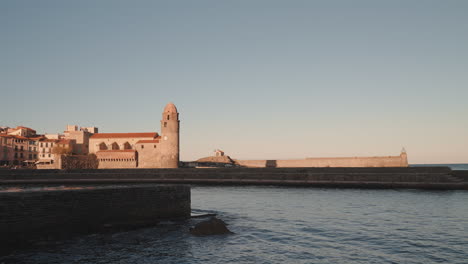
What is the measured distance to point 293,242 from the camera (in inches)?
504

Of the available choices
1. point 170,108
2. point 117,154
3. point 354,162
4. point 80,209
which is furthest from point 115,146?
point 80,209

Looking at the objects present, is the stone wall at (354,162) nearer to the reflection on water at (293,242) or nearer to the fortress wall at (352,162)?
the fortress wall at (352,162)

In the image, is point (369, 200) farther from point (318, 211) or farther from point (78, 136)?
point (78, 136)

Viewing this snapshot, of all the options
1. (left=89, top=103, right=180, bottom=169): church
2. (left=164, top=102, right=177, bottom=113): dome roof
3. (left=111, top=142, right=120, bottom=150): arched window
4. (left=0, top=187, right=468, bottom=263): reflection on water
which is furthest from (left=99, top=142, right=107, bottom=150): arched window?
(left=0, top=187, right=468, bottom=263): reflection on water

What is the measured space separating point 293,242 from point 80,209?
7.74m

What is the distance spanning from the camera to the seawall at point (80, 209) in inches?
454

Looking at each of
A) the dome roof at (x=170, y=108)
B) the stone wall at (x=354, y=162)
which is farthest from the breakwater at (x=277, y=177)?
the dome roof at (x=170, y=108)

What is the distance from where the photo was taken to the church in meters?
88.1

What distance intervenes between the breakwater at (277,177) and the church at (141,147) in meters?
39.7

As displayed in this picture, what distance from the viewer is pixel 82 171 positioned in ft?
159

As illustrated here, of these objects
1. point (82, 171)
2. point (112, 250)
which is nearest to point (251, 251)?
point (112, 250)

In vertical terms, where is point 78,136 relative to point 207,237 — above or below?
above

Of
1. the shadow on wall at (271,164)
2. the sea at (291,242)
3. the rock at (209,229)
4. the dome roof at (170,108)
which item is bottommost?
the sea at (291,242)

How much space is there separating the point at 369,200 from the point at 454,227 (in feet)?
31.1
